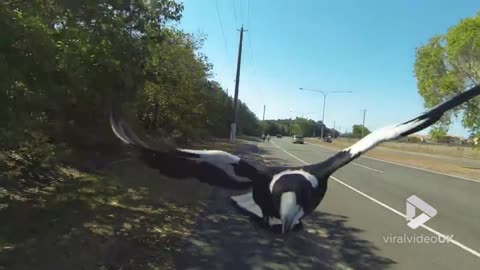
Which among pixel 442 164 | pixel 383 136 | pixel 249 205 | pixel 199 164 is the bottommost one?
pixel 442 164

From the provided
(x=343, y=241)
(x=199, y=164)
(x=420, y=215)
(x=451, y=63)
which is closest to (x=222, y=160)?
(x=199, y=164)

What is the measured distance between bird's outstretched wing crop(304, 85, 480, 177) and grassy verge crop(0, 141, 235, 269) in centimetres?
178

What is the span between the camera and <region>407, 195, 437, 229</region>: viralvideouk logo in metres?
10.9

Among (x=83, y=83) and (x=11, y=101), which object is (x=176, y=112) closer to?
(x=83, y=83)

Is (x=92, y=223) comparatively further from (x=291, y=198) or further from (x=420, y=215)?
(x=420, y=215)

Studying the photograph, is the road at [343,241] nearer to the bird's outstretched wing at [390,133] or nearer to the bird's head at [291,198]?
the bird's outstretched wing at [390,133]

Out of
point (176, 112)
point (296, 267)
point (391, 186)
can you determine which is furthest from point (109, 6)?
point (176, 112)

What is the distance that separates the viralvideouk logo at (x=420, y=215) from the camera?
10855 mm

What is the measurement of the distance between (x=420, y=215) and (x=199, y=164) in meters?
11.3

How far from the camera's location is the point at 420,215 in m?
12.4

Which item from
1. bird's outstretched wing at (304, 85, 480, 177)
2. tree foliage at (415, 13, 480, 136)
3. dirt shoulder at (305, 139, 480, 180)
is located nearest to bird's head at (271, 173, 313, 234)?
bird's outstretched wing at (304, 85, 480, 177)

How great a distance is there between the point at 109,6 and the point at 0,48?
10.2ft

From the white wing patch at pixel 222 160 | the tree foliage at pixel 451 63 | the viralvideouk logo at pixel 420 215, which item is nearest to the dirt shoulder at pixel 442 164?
the tree foliage at pixel 451 63

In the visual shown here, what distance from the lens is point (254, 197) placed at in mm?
2107
